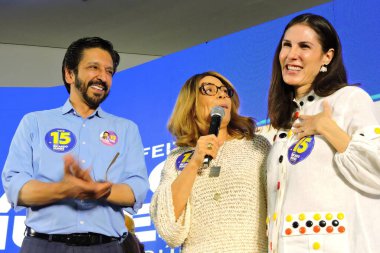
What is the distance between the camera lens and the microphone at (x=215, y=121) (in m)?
2.44

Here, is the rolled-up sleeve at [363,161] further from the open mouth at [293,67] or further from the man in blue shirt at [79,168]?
the man in blue shirt at [79,168]

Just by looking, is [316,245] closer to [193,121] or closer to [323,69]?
[323,69]

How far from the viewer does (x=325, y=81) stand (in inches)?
84.5

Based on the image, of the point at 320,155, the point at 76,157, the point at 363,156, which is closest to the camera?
the point at 363,156

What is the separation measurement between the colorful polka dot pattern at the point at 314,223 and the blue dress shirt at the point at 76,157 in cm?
81

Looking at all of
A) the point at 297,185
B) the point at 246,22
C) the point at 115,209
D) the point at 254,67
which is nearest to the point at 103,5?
the point at 246,22

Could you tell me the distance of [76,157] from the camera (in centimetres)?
261

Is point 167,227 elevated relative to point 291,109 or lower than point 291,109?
lower

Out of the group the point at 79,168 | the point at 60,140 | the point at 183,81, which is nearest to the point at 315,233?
the point at 79,168

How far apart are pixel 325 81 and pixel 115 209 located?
1.05 meters

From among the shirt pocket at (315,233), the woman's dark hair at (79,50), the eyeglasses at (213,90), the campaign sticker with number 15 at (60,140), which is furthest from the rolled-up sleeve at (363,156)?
the woman's dark hair at (79,50)

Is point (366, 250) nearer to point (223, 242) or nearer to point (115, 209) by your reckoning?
point (223, 242)

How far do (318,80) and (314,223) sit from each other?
0.54m

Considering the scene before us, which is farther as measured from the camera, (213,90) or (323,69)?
(213,90)
